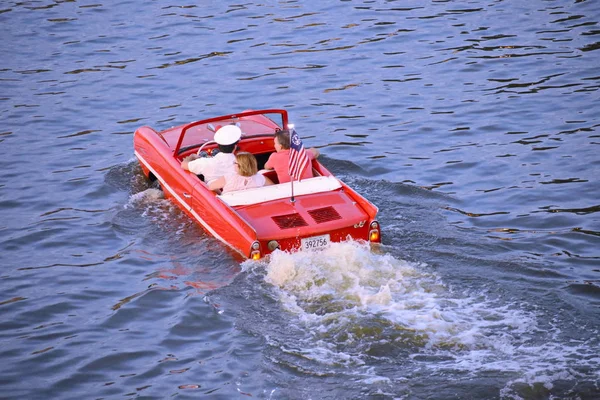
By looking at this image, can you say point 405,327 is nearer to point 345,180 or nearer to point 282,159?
point 282,159

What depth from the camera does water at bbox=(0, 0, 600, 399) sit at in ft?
24.8

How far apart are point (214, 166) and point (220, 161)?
10cm

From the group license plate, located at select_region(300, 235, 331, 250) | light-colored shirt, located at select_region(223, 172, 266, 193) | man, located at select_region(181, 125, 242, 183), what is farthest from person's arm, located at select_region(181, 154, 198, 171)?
license plate, located at select_region(300, 235, 331, 250)

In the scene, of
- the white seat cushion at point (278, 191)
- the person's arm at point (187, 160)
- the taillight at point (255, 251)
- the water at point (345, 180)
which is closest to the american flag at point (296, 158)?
the white seat cushion at point (278, 191)

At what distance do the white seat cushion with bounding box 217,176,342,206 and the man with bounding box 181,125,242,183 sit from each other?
0.55 metres

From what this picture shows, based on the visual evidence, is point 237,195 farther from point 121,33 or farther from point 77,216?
point 121,33

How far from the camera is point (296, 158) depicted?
10023mm

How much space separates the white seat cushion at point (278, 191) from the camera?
32.5 ft

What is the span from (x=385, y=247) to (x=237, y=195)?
1.77 m

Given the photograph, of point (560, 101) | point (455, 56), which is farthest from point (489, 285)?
point (455, 56)

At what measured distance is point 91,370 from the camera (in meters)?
7.82

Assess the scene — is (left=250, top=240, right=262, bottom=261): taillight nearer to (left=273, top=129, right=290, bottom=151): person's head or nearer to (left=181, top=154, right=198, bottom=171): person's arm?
(left=273, top=129, right=290, bottom=151): person's head

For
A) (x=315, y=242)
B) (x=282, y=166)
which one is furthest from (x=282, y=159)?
(x=315, y=242)

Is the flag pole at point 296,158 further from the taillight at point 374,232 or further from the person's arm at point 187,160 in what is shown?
the person's arm at point 187,160
